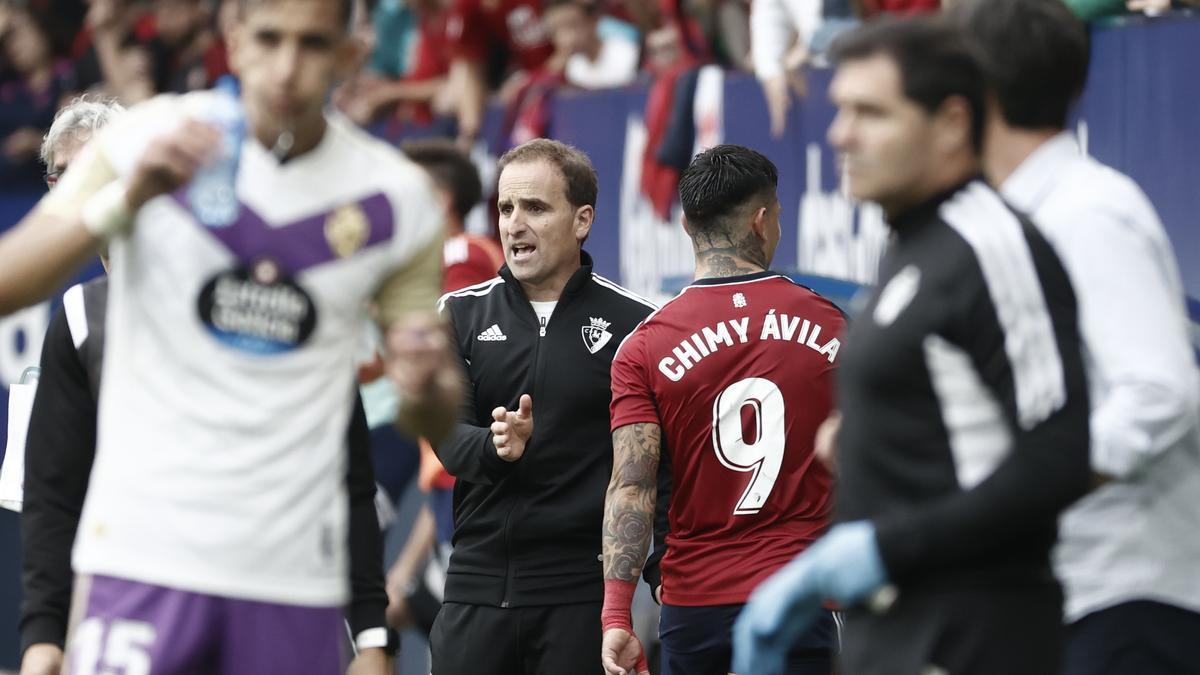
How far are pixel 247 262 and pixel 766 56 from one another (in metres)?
5.91

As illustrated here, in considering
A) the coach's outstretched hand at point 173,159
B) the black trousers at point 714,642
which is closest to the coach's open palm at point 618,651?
the black trousers at point 714,642

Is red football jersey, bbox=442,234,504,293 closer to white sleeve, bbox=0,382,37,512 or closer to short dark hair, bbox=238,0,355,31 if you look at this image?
white sleeve, bbox=0,382,37,512

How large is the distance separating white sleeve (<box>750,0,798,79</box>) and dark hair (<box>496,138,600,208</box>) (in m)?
2.64

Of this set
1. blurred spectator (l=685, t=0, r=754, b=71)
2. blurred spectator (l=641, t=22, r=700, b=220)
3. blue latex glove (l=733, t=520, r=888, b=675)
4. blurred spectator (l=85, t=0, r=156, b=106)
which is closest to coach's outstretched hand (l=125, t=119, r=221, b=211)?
blue latex glove (l=733, t=520, r=888, b=675)

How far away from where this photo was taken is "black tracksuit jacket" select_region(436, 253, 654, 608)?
21.1 feet

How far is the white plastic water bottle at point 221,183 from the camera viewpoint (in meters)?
3.85

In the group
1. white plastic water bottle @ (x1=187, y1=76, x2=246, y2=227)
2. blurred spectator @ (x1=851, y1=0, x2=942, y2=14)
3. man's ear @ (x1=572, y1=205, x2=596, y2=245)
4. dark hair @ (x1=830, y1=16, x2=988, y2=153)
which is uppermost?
blurred spectator @ (x1=851, y1=0, x2=942, y2=14)

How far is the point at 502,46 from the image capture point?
41.6 feet

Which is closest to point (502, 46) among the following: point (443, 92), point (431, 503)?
point (443, 92)

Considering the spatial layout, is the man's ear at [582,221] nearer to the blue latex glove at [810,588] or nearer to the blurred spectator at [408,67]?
the blue latex glove at [810,588]

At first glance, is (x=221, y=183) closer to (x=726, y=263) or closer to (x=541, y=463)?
(x=726, y=263)

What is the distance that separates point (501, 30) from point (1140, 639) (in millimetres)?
8961

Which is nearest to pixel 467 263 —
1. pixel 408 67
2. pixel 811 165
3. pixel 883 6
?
pixel 811 165

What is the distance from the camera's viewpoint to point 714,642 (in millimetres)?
6012
